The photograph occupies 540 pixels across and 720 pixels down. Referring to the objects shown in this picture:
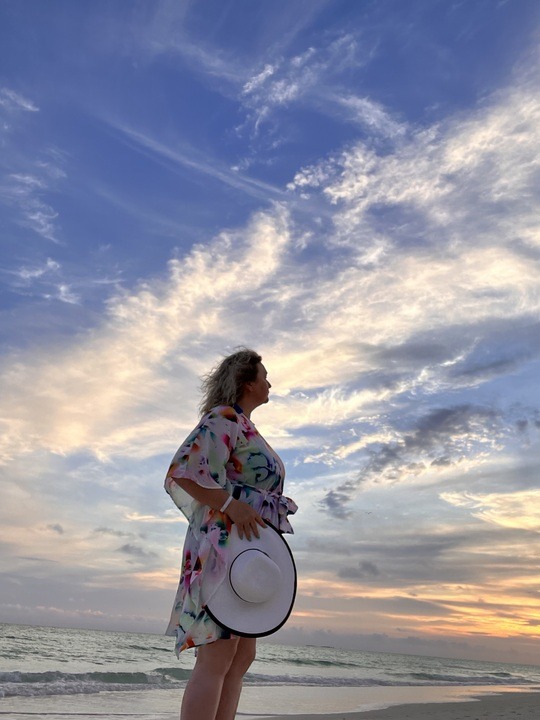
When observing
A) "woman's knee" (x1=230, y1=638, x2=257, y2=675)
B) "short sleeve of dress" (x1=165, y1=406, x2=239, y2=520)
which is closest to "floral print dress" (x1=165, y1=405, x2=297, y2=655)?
"short sleeve of dress" (x1=165, y1=406, x2=239, y2=520)

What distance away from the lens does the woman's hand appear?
2.64 m

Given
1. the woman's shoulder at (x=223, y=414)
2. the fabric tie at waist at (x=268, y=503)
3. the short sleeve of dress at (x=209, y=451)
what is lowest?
the fabric tie at waist at (x=268, y=503)

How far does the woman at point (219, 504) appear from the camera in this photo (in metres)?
Result: 2.55

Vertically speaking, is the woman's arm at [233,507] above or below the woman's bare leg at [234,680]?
above

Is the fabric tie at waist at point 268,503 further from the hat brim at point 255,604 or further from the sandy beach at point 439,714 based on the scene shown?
Answer: the sandy beach at point 439,714

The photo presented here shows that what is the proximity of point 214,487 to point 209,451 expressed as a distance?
0.15 meters

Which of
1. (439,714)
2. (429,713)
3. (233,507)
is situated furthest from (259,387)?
(429,713)

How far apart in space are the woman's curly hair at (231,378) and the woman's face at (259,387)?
17mm

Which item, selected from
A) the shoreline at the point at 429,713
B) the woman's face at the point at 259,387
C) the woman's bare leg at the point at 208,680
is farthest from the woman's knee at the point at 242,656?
the shoreline at the point at 429,713

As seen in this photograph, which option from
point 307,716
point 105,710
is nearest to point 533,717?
point 307,716

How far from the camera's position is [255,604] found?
257 cm

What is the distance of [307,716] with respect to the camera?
330 inches

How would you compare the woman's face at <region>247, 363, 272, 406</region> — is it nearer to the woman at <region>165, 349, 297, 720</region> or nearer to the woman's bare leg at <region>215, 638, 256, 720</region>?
the woman at <region>165, 349, 297, 720</region>

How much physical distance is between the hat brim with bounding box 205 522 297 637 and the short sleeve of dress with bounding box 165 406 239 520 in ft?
0.73
